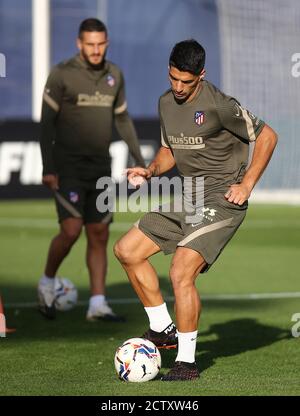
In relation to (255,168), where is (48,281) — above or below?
below

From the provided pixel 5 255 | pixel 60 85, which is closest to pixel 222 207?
pixel 60 85

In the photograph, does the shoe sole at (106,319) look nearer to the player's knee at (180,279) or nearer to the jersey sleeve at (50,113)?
the jersey sleeve at (50,113)

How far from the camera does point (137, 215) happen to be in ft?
75.5

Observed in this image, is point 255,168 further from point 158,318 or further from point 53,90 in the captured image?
point 53,90

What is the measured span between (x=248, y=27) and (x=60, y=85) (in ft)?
53.0

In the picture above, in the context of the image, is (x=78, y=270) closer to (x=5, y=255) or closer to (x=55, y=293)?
(x=5, y=255)

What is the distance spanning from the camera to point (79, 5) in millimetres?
Answer: 41281

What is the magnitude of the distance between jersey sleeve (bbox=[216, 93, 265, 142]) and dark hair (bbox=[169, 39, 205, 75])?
0.33 m

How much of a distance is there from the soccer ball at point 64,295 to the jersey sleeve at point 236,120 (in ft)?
11.2

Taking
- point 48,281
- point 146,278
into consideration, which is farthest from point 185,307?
point 48,281

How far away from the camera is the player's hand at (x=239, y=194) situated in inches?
303

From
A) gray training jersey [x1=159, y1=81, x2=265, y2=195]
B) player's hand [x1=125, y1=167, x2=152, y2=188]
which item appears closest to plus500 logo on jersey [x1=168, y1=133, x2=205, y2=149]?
gray training jersey [x1=159, y1=81, x2=265, y2=195]

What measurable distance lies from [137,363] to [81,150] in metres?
3.46

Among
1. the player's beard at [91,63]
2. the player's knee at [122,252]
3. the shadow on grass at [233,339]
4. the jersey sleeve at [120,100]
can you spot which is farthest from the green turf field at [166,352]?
the player's beard at [91,63]
